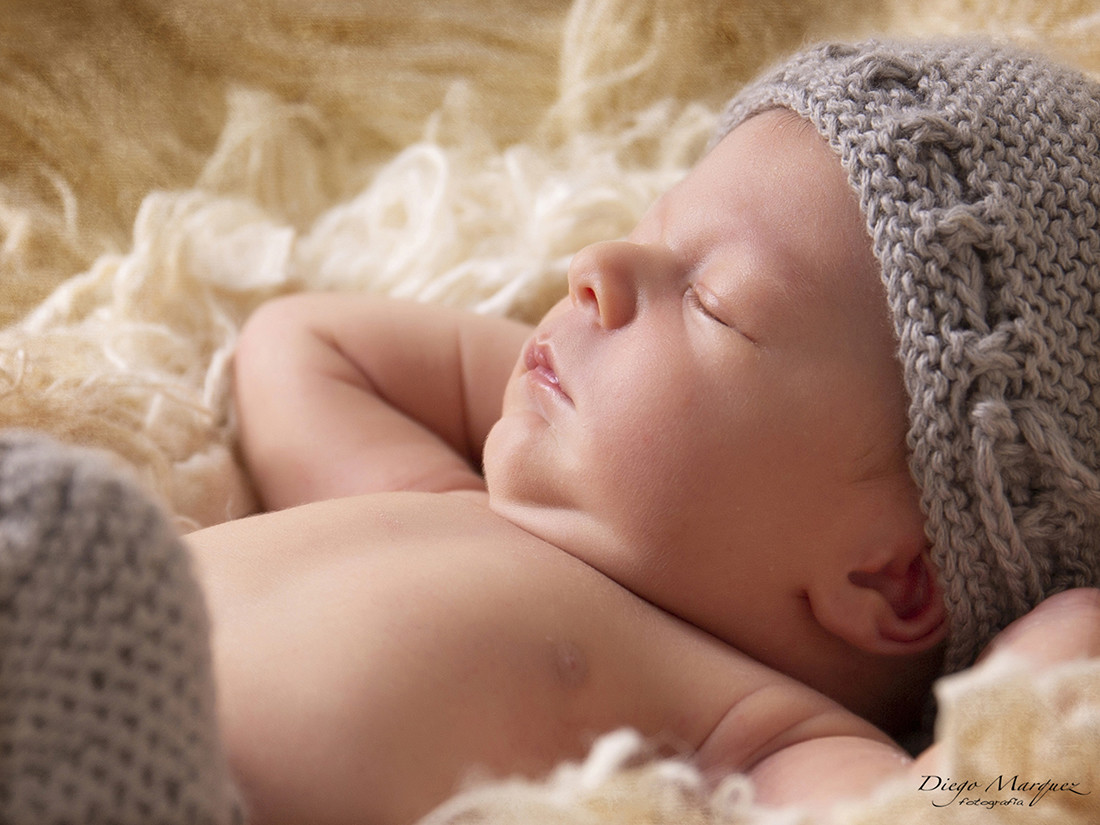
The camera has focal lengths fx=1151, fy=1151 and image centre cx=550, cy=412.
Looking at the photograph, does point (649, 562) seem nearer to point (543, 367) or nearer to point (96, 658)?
point (543, 367)

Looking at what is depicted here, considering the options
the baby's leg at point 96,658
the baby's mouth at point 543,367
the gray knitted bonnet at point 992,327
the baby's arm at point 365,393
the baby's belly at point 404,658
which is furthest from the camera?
the baby's arm at point 365,393

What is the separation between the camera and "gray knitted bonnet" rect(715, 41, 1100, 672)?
936 mm

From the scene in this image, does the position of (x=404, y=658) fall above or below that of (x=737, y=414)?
below

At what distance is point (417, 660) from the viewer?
873mm

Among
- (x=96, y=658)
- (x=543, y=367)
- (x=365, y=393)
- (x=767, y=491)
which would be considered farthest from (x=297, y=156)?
(x=96, y=658)

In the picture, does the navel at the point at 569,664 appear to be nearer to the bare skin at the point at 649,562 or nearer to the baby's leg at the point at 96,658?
the bare skin at the point at 649,562

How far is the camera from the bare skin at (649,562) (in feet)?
→ 2.79

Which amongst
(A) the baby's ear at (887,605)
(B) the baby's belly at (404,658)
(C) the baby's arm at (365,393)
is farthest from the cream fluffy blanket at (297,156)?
(A) the baby's ear at (887,605)

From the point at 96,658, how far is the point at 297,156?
3.52 ft

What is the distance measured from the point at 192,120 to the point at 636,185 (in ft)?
2.07

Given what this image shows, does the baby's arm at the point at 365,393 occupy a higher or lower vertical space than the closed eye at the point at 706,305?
lower

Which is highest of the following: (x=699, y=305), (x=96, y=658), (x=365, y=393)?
(x=699, y=305)

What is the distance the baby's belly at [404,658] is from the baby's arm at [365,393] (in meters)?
0.21

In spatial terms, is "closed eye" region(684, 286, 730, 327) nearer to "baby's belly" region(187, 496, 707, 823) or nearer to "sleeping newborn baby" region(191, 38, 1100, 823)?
"sleeping newborn baby" region(191, 38, 1100, 823)
